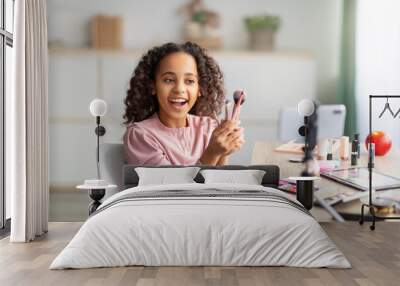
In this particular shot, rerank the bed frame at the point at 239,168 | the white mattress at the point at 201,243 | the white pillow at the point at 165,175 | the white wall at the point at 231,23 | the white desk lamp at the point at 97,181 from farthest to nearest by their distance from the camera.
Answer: the white wall at the point at 231,23, the bed frame at the point at 239,168, the white desk lamp at the point at 97,181, the white pillow at the point at 165,175, the white mattress at the point at 201,243

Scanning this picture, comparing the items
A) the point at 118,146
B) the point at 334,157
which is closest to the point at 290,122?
the point at 334,157

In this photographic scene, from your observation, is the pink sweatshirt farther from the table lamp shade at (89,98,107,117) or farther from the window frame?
the window frame

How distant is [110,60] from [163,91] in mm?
688

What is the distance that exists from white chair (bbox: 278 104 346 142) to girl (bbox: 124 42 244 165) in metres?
0.48

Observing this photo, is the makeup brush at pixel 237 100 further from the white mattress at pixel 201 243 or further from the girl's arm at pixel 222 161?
the white mattress at pixel 201 243

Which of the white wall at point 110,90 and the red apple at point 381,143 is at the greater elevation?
the white wall at point 110,90

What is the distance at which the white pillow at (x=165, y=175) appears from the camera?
609 centimetres

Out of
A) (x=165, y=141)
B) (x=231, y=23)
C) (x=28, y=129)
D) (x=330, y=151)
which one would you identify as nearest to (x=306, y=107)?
(x=330, y=151)

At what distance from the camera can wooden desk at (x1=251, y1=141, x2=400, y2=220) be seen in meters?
6.52

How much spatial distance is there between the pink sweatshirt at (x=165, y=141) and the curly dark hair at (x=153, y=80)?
0.32 ft

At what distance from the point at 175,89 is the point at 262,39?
1.08 metres

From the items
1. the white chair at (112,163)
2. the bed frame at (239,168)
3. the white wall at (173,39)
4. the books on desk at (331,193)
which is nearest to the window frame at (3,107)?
the white wall at (173,39)

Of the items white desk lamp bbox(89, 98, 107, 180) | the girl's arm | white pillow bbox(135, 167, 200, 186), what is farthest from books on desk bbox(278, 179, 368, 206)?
white desk lamp bbox(89, 98, 107, 180)

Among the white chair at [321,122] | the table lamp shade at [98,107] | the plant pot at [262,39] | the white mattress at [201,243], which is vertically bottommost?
the white mattress at [201,243]
